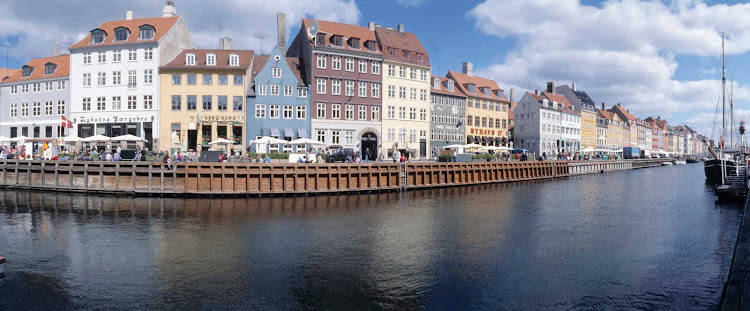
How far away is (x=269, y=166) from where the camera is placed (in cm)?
3294

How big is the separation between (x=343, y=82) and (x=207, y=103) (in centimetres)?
1730

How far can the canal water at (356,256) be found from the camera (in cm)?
1202

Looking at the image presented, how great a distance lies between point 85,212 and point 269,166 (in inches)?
440

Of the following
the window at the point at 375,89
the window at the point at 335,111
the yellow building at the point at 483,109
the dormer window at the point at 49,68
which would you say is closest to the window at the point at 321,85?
the window at the point at 335,111

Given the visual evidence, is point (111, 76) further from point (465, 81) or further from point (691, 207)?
Answer: point (691, 207)

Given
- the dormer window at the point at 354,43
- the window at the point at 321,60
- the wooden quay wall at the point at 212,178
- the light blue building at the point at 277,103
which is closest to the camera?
the wooden quay wall at the point at 212,178

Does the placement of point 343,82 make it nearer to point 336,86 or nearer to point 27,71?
point 336,86

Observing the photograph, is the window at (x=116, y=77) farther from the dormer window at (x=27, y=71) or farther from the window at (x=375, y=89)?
the window at (x=375, y=89)

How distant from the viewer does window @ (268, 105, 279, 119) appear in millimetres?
60438

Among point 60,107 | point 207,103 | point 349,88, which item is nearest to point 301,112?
point 349,88

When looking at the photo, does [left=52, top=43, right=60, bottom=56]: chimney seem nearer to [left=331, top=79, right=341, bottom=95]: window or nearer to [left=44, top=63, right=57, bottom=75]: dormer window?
[left=44, top=63, right=57, bottom=75]: dormer window

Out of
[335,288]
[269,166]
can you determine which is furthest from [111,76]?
[335,288]

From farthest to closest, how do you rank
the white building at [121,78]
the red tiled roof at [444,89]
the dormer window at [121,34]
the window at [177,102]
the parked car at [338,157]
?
the red tiled roof at [444,89] → the dormer window at [121,34] → the white building at [121,78] → the window at [177,102] → the parked car at [338,157]

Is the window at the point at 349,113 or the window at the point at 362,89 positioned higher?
the window at the point at 362,89
